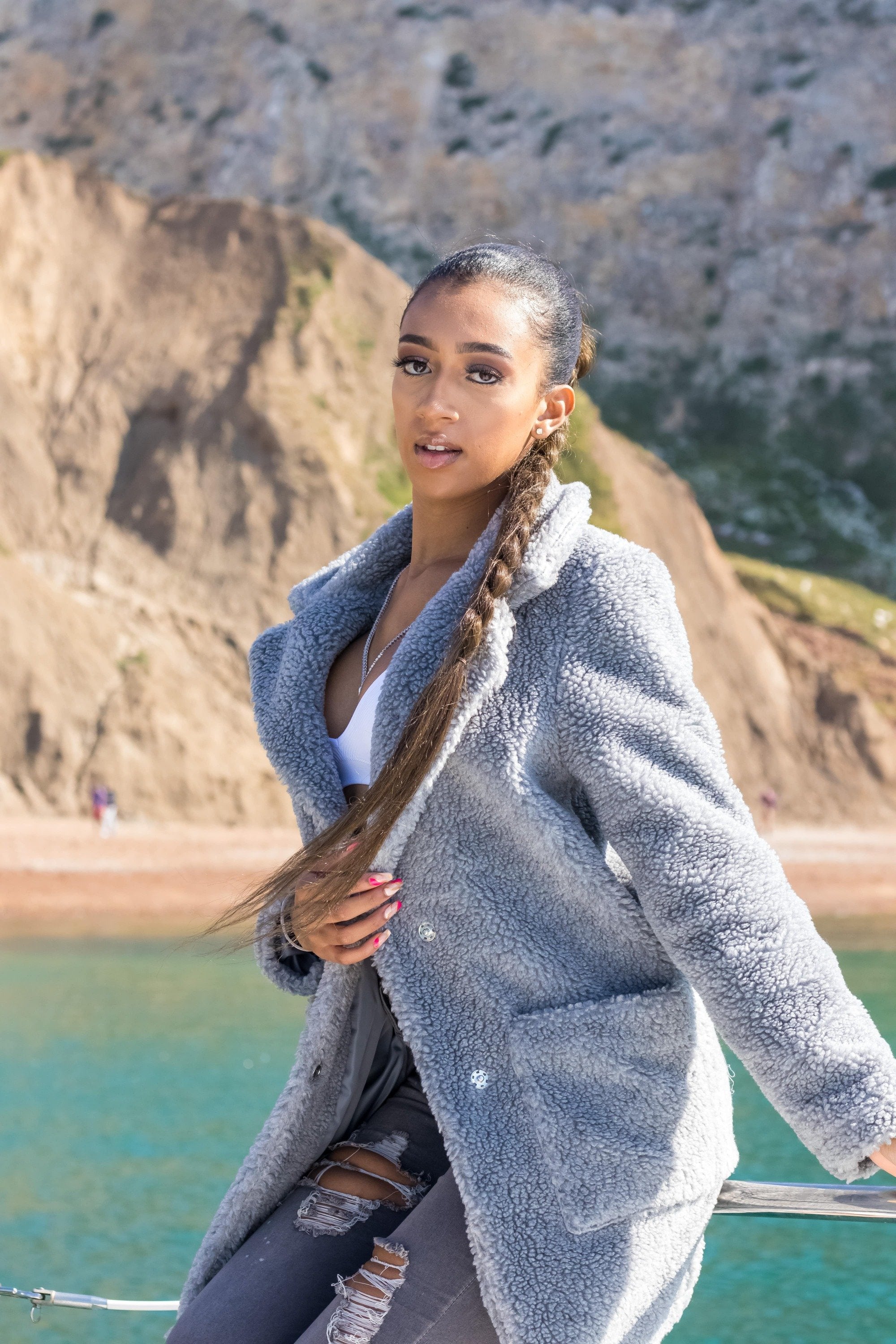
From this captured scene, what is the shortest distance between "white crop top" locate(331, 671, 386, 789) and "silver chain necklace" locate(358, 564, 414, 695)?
45mm

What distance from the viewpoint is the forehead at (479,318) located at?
161 centimetres

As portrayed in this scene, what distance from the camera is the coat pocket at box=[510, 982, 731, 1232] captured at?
1381 mm

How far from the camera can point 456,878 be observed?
1.51m

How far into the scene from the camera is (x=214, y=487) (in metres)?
23.8

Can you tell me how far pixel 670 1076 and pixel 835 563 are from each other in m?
32.4

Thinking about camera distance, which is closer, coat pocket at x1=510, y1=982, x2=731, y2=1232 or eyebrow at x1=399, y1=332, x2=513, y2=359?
coat pocket at x1=510, y1=982, x2=731, y2=1232

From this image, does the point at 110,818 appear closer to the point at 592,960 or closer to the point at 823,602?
the point at 823,602

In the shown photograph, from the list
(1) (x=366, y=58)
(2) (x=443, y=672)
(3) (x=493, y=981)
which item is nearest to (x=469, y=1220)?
(3) (x=493, y=981)

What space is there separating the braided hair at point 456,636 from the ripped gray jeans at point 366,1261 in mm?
273

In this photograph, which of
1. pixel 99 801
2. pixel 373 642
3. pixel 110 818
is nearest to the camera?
pixel 373 642

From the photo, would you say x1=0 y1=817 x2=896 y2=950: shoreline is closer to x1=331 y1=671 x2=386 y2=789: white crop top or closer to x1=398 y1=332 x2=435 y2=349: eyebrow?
x1=331 y1=671 x2=386 y2=789: white crop top

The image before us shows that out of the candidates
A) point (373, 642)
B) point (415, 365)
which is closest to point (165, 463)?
point (373, 642)

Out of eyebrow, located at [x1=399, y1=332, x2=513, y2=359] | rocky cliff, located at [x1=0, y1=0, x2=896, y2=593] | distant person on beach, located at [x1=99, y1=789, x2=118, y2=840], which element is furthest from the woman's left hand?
rocky cliff, located at [x1=0, y1=0, x2=896, y2=593]

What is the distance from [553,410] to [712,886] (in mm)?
628
